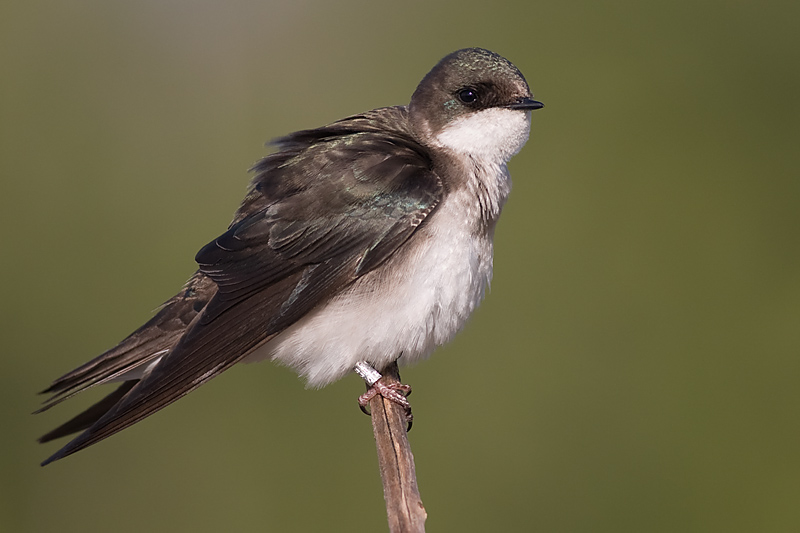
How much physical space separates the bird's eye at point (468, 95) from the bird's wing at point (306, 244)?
0.29m

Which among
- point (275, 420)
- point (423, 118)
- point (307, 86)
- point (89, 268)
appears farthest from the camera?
point (307, 86)

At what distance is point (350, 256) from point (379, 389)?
51 cm

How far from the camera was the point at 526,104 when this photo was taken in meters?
3.41

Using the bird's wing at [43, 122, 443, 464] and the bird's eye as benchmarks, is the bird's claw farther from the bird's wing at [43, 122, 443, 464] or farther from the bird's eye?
the bird's eye

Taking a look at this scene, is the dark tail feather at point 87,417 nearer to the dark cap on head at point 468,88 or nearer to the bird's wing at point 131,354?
the bird's wing at point 131,354

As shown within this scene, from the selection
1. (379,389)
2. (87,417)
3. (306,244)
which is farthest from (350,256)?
(87,417)

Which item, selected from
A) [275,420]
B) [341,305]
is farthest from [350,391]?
[341,305]

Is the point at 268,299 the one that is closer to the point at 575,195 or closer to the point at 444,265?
the point at 444,265

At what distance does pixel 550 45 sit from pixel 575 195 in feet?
3.44

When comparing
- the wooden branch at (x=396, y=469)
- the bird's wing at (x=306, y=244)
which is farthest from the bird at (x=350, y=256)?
the wooden branch at (x=396, y=469)

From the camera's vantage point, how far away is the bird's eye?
3.52m

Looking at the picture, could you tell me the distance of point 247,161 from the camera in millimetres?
5434

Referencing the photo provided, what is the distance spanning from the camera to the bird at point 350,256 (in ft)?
10.8

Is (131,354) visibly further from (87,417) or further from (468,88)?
(468,88)
